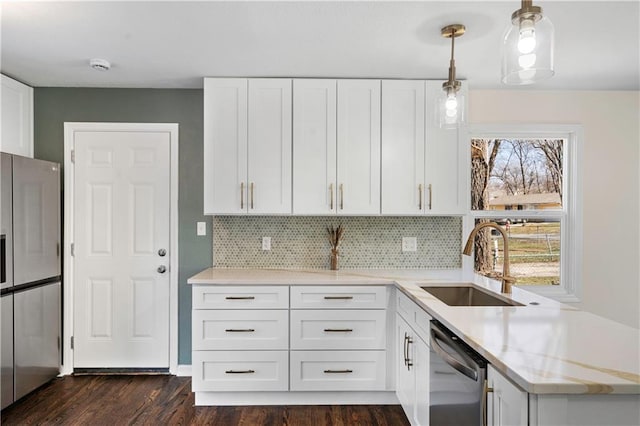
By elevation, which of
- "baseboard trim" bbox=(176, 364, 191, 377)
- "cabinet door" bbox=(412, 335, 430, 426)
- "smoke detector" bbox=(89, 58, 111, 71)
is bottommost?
"baseboard trim" bbox=(176, 364, 191, 377)

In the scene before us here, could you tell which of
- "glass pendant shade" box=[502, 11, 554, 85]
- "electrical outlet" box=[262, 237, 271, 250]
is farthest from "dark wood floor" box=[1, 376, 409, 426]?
"glass pendant shade" box=[502, 11, 554, 85]

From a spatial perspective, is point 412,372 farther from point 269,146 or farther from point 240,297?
point 269,146

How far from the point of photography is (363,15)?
6.61 feet

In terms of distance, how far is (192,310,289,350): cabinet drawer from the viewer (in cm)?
262

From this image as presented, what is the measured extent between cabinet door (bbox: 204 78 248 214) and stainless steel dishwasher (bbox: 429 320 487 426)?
1.69m

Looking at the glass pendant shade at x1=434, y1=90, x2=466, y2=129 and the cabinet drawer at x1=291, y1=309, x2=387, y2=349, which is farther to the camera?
the cabinet drawer at x1=291, y1=309, x2=387, y2=349

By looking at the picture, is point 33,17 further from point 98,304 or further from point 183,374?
point 183,374

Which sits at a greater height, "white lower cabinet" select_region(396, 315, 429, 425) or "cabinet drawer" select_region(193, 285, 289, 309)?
"cabinet drawer" select_region(193, 285, 289, 309)

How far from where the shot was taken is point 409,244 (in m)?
3.22

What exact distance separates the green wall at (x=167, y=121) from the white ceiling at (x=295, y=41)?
152mm

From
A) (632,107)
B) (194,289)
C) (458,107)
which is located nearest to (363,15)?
(458,107)

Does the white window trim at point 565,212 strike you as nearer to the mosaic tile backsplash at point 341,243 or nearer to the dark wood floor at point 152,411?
the mosaic tile backsplash at point 341,243

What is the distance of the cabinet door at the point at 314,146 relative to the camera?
9.50 feet

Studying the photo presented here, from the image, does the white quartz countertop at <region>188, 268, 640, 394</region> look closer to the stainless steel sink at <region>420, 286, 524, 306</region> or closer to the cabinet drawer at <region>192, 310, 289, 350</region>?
the stainless steel sink at <region>420, 286, 524, 306</region>
